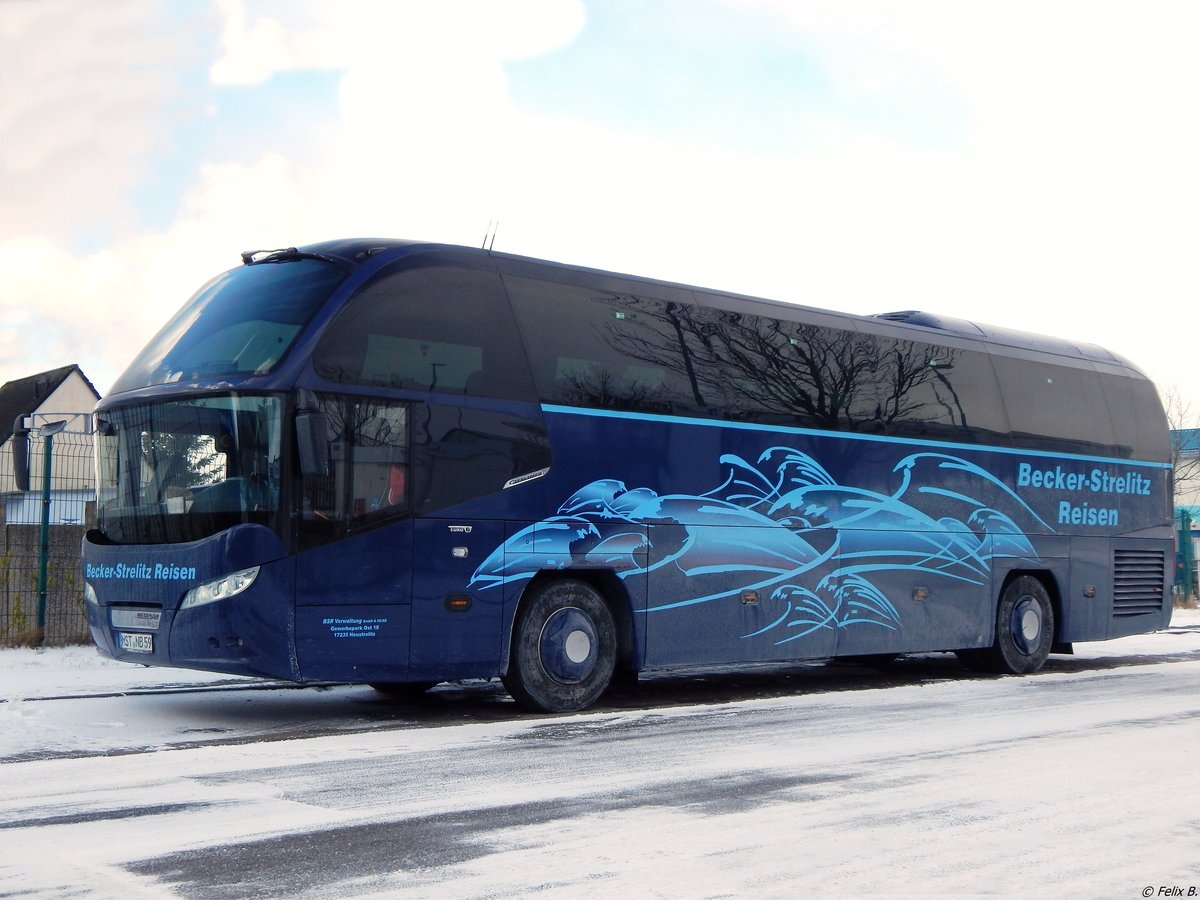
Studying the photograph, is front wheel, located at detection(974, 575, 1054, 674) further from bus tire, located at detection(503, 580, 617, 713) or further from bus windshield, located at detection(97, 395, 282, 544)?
bus windshield, located at detection(97, 395, 282, 544)

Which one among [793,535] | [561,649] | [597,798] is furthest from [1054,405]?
[597,798]

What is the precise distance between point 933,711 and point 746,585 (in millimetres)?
2061

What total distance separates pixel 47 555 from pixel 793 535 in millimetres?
8462

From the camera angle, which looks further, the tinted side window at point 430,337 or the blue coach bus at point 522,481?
the tinted side window at point 430,337

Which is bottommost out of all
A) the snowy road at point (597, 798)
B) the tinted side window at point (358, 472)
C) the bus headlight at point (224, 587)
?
the snowy road at point (597, 798)

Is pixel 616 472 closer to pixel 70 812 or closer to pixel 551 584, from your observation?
pixel 551 584

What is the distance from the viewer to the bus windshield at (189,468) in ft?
31.7

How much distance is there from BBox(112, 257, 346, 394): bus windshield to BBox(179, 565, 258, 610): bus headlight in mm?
1454

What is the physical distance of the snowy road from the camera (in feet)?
17.3

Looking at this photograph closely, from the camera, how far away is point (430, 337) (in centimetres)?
1043

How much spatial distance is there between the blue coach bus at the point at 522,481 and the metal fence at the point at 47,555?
193 inches

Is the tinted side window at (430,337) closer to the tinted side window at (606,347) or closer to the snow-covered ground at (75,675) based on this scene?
the tinted side window at (606,347)

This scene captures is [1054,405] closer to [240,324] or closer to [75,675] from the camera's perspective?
[240,324]

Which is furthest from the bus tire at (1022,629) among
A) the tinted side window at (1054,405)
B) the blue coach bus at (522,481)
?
the tinted side window at (1054,405)
